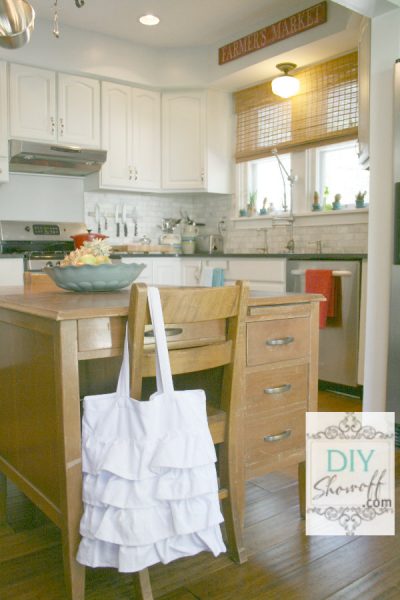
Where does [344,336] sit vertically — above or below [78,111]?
below

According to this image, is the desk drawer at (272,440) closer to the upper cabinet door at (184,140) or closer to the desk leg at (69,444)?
the desk leg at (69,444)

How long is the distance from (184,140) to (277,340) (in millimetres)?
3826

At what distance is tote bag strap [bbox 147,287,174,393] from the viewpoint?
1.33 meters

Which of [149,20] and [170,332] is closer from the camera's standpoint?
[170,332]

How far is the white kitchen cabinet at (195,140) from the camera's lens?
5.17 meters

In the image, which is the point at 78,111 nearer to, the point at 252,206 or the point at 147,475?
the point at 252,206

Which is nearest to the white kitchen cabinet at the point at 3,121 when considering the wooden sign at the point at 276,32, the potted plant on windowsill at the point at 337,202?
the wooden sign at the point at 276,32

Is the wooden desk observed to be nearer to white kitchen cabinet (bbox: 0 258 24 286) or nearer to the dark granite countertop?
the dark granite countertop

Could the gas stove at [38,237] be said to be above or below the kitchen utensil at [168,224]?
below

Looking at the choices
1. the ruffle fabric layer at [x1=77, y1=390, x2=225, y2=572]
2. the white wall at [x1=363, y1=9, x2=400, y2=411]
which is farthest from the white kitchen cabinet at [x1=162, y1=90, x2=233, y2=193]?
the ruffle fabric layer at [x1=77, y1=390, x2=225, y2=572]

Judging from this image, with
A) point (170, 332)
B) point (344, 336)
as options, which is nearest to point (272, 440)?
point (170, 332)

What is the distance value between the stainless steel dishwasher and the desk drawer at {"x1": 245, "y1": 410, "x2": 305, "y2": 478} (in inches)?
74.7

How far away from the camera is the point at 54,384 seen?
1.42 metres

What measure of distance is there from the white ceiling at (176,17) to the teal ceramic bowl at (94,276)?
313 centimetres
